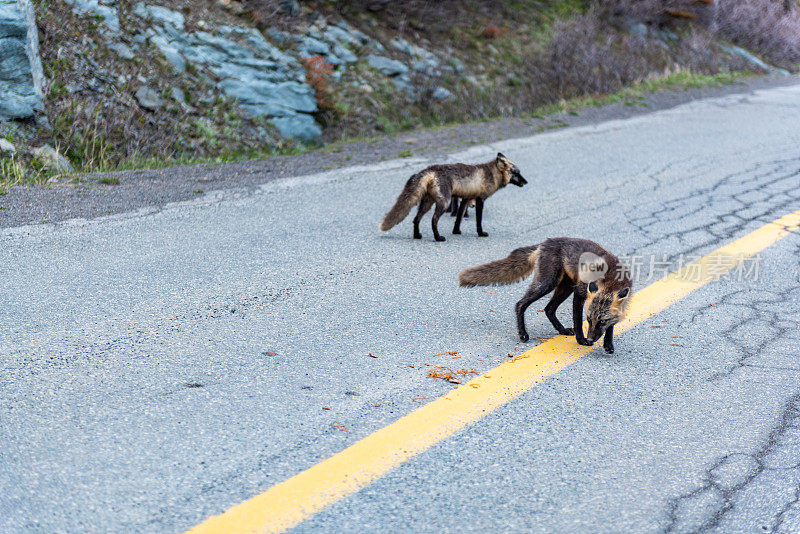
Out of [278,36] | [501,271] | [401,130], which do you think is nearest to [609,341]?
[501,271]

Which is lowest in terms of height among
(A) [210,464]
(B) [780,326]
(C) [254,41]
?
(B) [780,326]

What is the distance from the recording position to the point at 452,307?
5.13m

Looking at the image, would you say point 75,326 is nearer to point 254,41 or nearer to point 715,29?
point 254,41

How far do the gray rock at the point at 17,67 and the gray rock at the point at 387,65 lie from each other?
6.91 meters

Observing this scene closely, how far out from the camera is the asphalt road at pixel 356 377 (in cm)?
296

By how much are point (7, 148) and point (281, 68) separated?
540cm

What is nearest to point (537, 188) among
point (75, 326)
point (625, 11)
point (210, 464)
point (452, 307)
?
point (452, 307)

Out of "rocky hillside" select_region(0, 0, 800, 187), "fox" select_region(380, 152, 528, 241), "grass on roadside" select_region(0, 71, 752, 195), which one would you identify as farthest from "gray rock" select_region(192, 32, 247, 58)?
"fox" select_region(380, 152, 528, 241)

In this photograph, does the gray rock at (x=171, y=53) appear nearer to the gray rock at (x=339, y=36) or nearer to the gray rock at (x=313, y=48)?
the gray rock at (x=313, y=48)

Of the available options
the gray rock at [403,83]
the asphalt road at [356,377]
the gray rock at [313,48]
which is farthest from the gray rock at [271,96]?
the asphalt road at [356,377]

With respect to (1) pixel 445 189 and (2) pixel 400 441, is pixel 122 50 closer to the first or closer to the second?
(1) pixel 445 189

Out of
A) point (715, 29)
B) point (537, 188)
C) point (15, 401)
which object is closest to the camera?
point (15, 401)

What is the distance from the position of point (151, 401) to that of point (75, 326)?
3.87 feet

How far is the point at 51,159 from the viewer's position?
8.35 metres
